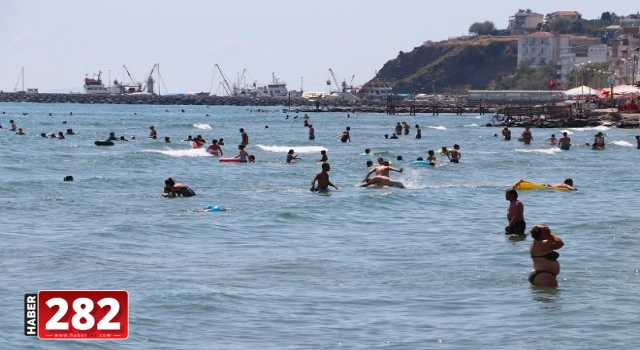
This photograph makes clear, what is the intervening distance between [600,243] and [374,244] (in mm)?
4271

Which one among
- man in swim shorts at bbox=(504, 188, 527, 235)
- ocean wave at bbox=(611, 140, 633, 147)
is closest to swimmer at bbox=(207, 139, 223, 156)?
ocean wave at bbox=(611, 140, 633, 147)

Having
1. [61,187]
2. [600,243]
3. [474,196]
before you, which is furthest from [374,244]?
[61,187]

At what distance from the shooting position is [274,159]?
1797 inches

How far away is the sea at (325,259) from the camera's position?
13.3m

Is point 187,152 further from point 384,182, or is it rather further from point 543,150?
point 384,182

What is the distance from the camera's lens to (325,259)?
1831cm

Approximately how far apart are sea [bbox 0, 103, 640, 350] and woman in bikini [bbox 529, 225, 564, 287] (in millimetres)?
177

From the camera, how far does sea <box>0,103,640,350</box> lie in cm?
1327

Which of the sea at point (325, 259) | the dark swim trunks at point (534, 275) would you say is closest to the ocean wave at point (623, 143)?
the sea at point (325, 259)

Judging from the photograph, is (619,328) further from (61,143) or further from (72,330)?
(61,143)

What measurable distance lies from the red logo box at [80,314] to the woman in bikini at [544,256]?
7.34 meters

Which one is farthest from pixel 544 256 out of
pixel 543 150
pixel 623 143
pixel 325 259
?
pixel 623 143

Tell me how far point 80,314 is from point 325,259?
9.19 metres

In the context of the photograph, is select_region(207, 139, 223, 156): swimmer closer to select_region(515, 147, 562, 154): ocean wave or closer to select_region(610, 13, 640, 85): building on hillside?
select_region(515, 147, 562, 154): ocean wave
